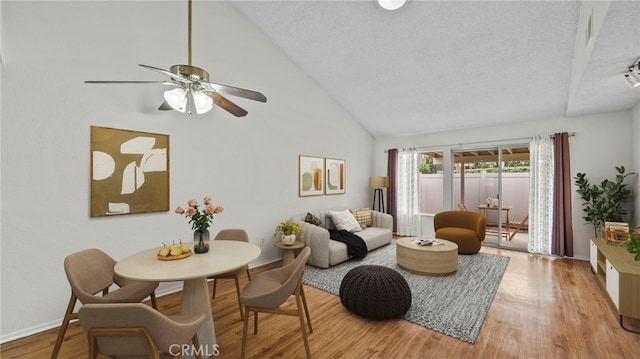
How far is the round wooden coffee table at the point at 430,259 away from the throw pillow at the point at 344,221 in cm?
121

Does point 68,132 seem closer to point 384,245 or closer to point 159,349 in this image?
point 159,349

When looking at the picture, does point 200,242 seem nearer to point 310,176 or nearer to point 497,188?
point 310,176

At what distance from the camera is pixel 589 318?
7.91 ft

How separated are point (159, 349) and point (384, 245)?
433cm

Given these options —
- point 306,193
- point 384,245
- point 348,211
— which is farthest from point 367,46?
point 384,245

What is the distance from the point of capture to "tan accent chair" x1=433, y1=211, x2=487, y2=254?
4352mm

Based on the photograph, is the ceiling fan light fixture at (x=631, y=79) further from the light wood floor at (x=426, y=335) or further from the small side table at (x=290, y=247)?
the small side table at (x=290, y=247)

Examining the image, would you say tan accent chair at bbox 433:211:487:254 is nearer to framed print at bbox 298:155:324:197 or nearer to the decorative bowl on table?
framed print at bbox 298:155:324:197

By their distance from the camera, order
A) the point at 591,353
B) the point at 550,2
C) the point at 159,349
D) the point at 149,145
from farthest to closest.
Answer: the point at 149,145
the point at 550,2
the point at 591,353
the point at 159,349

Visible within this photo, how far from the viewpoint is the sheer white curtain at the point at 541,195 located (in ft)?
14.6

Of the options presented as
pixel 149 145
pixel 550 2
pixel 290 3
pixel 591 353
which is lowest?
pixel 591 353

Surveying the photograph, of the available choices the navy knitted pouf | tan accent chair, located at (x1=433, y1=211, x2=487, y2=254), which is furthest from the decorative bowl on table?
tan accent chair, located at (x1=433, y1=211, x2=487, y2=254)

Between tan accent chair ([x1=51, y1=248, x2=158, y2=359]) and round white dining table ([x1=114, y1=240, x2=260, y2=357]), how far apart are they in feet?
0.92

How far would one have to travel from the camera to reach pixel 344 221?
4699mm
